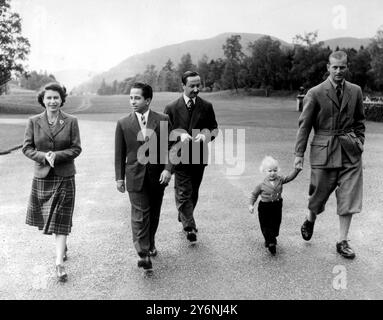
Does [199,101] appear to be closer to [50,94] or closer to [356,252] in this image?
[50,94]

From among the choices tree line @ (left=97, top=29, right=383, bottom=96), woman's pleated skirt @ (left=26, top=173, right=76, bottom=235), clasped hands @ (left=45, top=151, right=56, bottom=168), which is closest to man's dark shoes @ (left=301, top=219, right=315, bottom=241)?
woman's pleated skirt @ (left=26, top=173, right=76, bottom=235)

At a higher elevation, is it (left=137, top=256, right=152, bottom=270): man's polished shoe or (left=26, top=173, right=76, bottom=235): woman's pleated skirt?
(left=26, top=173, right=76, bottom=235): woman's pleated skirt

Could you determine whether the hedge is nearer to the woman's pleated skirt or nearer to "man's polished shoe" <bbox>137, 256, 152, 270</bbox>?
"man's polished shoe" <bbox>137, 256, 152, 270</bbox>

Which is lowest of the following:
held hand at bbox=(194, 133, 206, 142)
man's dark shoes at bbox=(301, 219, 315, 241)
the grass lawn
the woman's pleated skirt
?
man's dark shoes at bbox=(301, 219, 315, 241)

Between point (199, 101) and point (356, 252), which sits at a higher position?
point (199, 101)

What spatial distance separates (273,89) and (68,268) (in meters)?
81.8

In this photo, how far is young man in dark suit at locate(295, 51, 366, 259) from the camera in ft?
18.1

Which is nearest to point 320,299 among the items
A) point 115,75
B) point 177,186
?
point 177,186

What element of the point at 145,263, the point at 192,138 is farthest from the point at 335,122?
the point at 145,263

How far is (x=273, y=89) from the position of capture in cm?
8444

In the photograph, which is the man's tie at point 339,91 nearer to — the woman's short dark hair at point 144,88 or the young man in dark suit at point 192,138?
the young man in dark suit at point 192,138

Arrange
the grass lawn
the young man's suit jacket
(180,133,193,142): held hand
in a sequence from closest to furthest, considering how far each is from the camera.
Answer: (180,133,193,142): held hand, the young man's suit jacket, the grass lawn
